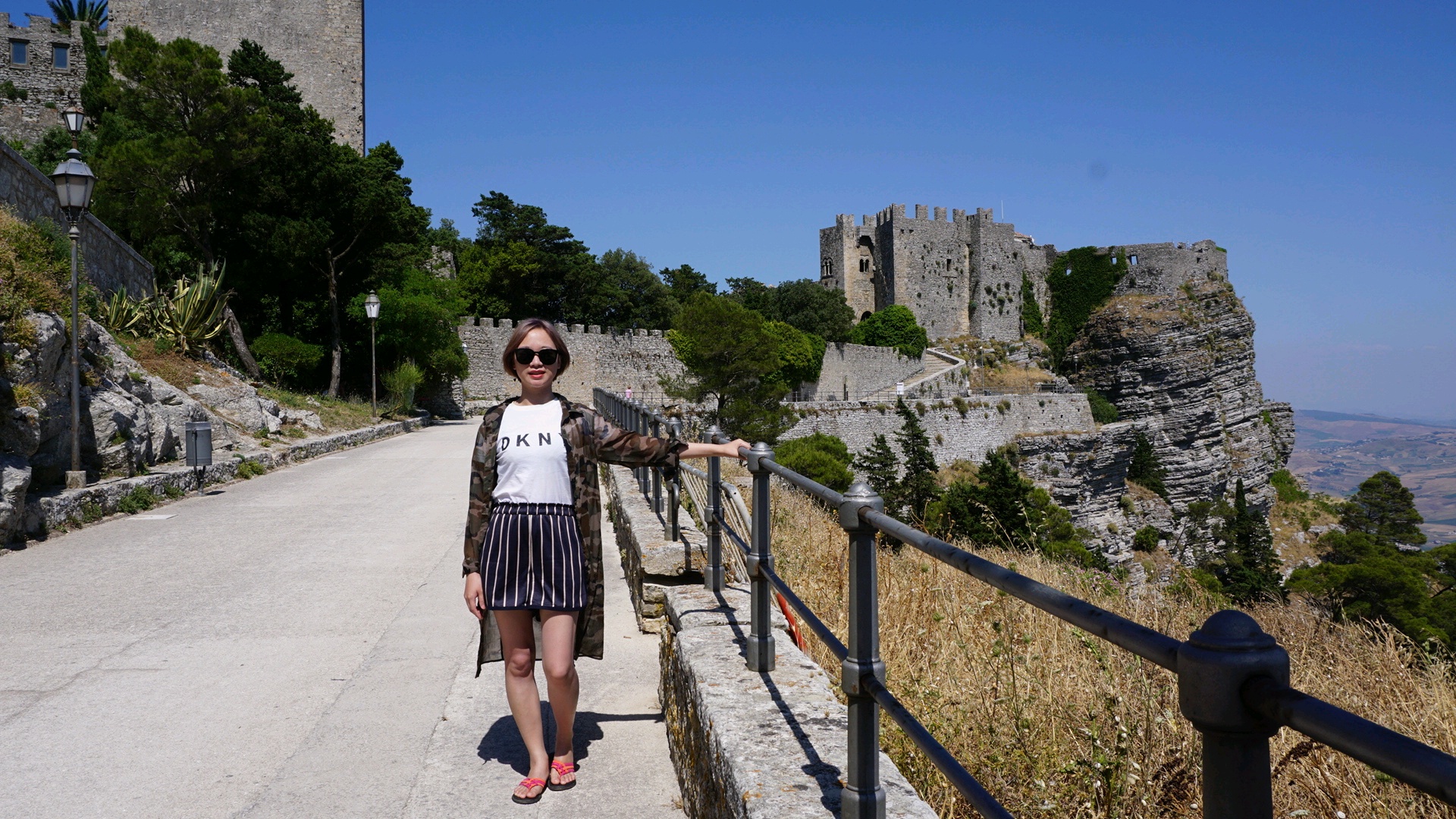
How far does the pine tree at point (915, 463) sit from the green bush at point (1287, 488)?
27.2 metres

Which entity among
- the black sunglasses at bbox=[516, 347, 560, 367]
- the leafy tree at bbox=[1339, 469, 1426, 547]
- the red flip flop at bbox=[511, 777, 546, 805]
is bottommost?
the leafy tree at bbox=[1339, 469, 1426, 547]

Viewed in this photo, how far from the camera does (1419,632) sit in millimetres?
19281

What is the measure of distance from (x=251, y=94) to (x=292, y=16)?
1688 cm

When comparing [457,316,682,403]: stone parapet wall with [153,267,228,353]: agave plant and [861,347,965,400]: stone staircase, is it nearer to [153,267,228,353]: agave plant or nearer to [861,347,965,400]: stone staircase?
[861,347,965,400]: stone staircase

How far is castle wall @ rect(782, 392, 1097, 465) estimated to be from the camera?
4094 cm

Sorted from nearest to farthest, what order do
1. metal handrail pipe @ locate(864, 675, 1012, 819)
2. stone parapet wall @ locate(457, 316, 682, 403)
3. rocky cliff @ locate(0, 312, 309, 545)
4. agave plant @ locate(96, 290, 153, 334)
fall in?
metal handrail pipe @ locate(864, 675, 1012, 819) → rocky cliff @ locate(0, 312, 309, 545) → agave plant @ locate(96, 290, 153, 334) → stone parapet wall @ locate(457, 316, 682, 403)

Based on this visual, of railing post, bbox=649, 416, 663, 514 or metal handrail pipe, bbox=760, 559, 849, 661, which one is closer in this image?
metal handrail pipe, bbox=760, 559, 849, 661

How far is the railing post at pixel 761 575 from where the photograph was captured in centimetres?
324

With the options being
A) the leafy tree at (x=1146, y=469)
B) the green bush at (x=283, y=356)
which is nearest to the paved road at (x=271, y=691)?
the green bush at (x=283, y=356)

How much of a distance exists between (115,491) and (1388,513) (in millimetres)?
48849

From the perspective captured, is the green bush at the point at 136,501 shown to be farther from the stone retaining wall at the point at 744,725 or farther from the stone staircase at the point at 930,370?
the stone staircase at the point at 930,370

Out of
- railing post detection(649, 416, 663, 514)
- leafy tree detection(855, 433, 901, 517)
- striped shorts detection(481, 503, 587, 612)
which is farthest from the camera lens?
leafy tree detection(855, 433, 901, 517)

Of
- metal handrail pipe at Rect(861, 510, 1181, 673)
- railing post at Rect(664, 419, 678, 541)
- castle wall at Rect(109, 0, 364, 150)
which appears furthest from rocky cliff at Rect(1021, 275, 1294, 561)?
metal handrail pipe at Rect(861, 510, 1181, 673)

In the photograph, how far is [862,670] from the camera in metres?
2.07
